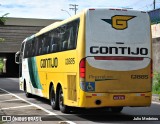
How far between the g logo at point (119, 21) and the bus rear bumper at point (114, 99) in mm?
2060

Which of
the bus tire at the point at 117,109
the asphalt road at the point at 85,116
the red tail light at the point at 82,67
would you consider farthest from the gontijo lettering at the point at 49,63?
the red tail light at the point at 82,67

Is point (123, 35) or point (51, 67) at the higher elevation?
point (123, 35)

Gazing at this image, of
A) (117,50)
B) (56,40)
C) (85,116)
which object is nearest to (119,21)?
(117,50)

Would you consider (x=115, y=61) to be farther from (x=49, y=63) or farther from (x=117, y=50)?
(x=49, y=63)

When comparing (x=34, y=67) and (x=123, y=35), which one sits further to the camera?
(x=34, y=67)

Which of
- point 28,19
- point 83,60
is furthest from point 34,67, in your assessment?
point 28,19

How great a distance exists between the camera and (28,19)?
6300 cm

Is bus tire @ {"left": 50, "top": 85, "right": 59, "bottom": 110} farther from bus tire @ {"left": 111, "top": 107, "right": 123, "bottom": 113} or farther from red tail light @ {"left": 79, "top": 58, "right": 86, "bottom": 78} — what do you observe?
red tail light @ {"left": 79, "top": 58, "right": 86, "bottom": 78}

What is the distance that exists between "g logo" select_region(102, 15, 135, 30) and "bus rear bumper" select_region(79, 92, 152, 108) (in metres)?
2.06

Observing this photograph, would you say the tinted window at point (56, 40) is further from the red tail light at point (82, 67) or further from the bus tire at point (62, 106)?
the bus tire at point (62, 106)

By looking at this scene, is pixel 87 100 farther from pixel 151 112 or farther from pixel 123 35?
pixel 151 112

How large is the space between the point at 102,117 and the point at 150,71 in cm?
217

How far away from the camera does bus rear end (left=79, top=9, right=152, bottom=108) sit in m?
12.3

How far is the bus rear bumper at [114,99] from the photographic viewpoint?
12.2 m
